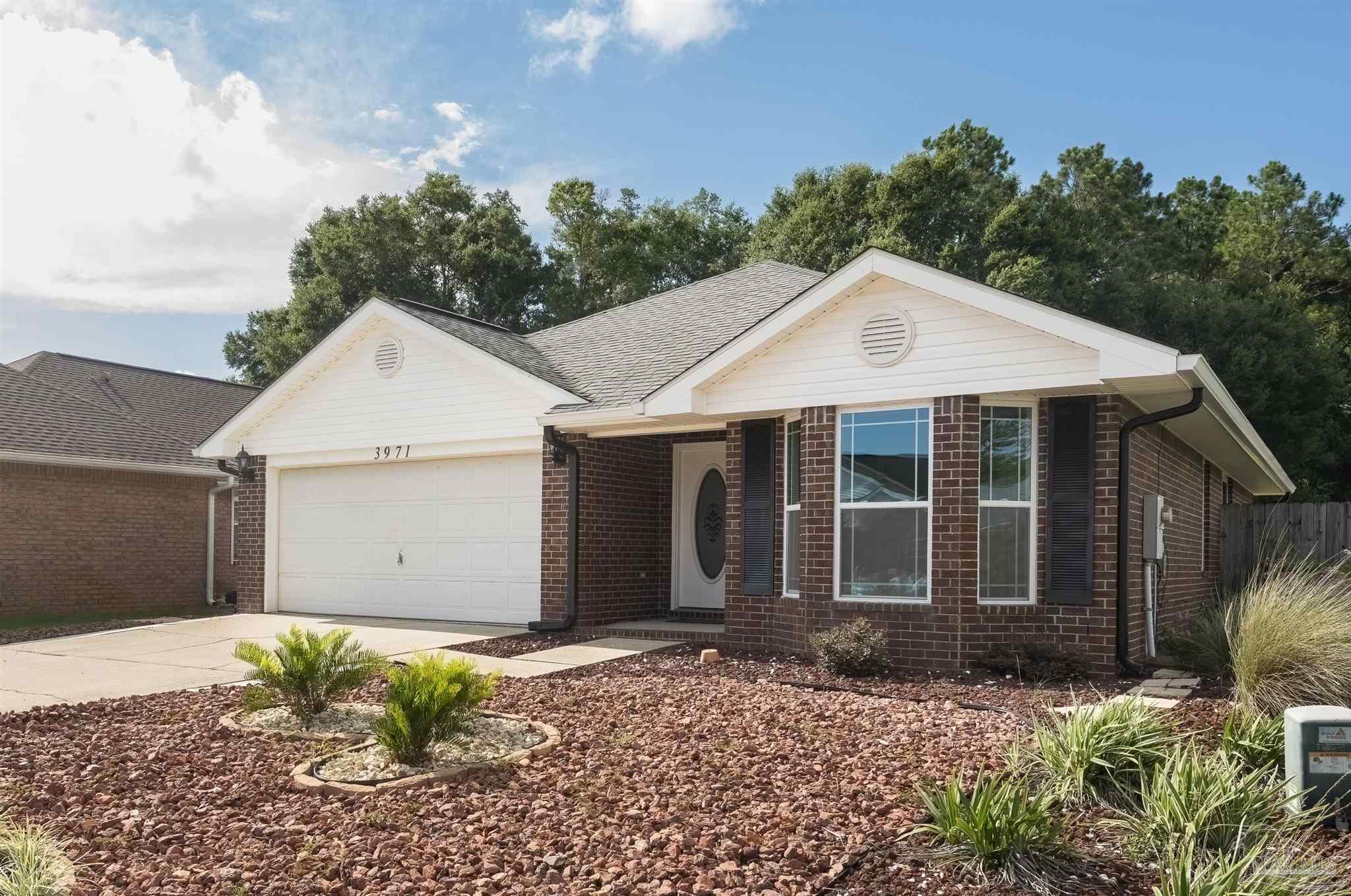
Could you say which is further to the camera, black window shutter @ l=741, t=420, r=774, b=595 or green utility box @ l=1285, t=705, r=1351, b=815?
black window shutter @ l=741, t=420, r=774, b=595

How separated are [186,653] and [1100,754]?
31.3 feet

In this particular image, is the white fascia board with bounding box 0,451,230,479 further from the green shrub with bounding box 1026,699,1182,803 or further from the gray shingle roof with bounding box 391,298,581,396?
the green shrub with bounding box 1026,699,1182,803

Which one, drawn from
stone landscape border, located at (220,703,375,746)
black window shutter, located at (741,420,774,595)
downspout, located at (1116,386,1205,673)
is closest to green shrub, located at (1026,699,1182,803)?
stone landscape border, located at (220,703,375,746)

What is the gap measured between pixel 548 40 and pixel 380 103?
2.60 metres

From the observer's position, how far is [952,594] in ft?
31.6

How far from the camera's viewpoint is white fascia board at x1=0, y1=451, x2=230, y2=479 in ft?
54.0

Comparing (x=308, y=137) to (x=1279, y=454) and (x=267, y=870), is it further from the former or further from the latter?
(x=1279, y=454)

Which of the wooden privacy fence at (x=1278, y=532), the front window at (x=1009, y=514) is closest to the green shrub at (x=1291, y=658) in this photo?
the front window at (x=1009, y=514)

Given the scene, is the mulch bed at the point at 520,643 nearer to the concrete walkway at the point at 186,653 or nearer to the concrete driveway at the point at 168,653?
the concrete walkway at the point at 186,653

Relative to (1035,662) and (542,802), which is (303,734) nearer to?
(542,802)

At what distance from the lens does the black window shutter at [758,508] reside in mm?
11180

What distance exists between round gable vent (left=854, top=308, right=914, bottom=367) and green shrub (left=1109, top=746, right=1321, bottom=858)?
568 centimetres

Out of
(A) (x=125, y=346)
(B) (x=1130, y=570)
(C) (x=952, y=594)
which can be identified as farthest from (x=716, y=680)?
(A) (x=125, y=346)

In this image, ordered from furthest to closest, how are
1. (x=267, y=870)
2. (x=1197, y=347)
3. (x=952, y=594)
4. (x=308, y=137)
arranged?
(x=1197, y=347), (x=308, y=137), (x=952, y=594), (x=267, y=870)
